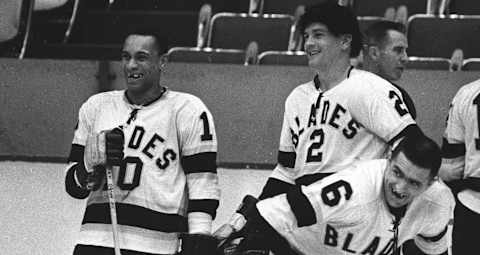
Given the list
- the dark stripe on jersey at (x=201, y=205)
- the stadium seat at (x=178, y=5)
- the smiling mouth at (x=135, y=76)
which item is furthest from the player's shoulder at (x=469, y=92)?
the stadium seat at (x=178, y=5)

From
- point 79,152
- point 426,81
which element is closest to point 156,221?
point 79,152

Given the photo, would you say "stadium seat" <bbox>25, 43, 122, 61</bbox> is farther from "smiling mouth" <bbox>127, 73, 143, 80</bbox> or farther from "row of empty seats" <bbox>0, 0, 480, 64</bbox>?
"smiling mouth" <bbox>127, 73, 143, 80</bbox>

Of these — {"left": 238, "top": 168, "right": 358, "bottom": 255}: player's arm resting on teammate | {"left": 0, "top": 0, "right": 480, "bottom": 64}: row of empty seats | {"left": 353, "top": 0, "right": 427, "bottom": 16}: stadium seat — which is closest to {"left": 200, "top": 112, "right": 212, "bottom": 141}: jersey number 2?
{"left": 238, "top": 168, "right": 358, "bottom": 255}: player's arm resting on teammate

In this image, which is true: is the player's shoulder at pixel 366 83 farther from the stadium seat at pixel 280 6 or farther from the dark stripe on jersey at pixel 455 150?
the stadium seat at pixel 280 6

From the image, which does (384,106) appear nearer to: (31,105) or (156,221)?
(156,221)

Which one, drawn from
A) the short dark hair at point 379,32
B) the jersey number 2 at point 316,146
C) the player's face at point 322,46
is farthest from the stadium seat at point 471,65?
the jersey number 2 at point 316,146

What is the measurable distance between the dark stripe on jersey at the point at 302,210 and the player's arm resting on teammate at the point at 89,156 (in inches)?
21.8

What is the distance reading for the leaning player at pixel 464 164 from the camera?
3.96 meters

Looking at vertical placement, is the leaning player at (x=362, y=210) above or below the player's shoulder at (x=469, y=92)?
below

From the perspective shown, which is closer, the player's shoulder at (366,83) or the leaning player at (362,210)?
the leaning player at (362,210)

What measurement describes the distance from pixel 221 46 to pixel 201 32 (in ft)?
0.40

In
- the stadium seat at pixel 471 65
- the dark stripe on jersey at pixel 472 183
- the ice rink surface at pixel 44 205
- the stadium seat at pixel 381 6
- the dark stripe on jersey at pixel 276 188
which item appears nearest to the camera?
the dark stripe on jersey at pixel 276 188

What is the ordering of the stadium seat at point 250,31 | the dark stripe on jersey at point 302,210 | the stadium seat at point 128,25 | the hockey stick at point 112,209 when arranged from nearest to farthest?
the dark stripe on jersey at point 302,210 → the hockey stick at point 112,209 → the stadium seat at point 250,31 → the stadium seat at point 128,25

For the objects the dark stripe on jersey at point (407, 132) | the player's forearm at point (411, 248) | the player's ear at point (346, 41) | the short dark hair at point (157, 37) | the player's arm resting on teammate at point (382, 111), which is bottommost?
the player's forearm at point (411, 248)
